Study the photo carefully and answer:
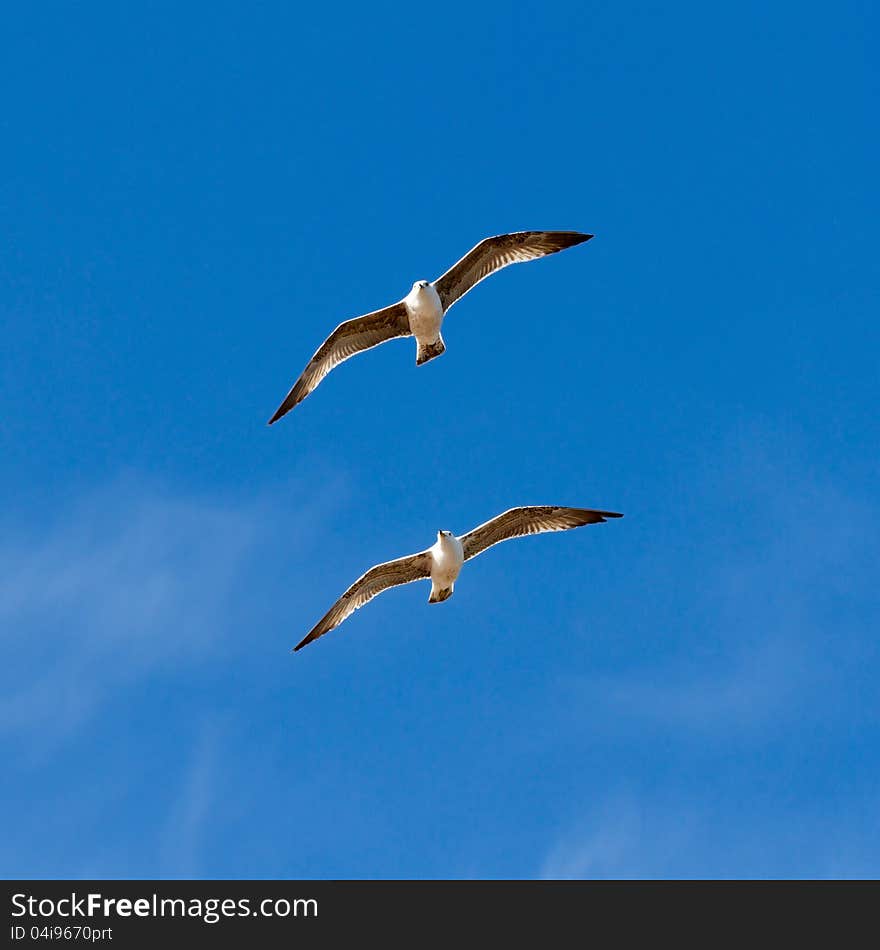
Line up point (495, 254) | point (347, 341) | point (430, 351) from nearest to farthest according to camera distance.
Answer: point (430, 351) → point (495, 254) → point (347, 341)

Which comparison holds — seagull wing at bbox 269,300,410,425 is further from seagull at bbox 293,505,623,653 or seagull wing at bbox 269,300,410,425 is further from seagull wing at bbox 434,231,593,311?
seagull at bbox 293,505,623,653

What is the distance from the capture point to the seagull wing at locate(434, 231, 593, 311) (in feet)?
102

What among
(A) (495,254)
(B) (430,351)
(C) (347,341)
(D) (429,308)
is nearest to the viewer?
(D) (429,308)

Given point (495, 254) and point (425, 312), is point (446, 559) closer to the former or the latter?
point (425, 312)

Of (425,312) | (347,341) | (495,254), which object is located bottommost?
(425,312)

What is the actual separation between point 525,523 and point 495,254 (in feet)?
18.6

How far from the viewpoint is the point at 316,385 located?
32.6m

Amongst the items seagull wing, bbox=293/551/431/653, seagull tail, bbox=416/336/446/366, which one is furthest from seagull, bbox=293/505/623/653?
seagull tail, bbox=416/336/446/366

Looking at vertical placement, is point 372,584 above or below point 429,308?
below

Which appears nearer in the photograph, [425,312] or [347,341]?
[425,312]

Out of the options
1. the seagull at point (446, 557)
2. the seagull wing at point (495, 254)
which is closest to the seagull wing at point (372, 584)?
the seagull at point (446, 557)

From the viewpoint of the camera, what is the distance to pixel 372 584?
106ft

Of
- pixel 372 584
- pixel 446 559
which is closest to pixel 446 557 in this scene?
pixel 446 559
